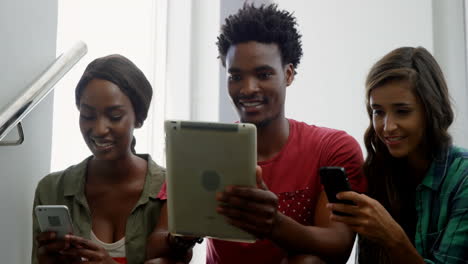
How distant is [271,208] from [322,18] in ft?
4.10

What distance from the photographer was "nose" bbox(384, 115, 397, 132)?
1238 mm

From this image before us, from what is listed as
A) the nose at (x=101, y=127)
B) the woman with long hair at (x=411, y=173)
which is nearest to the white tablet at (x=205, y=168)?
the woman with long hair at (x=411, y=173)

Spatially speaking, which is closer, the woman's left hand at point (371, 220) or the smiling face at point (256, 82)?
the woman's left hand at point (371, 220)

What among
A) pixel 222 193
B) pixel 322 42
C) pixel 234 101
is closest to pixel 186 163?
pixel 222 193

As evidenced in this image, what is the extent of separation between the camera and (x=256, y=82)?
1405mm

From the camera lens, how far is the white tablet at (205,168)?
1.10m

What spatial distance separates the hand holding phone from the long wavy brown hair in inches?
29.5

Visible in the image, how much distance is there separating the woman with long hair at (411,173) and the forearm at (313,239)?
59 mm

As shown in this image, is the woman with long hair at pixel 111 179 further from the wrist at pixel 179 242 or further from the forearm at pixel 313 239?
the forearm at pixel 313 239

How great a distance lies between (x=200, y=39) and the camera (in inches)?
91.9

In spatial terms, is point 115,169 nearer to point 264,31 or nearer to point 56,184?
point 56,184

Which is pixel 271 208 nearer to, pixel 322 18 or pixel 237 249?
pixel 237 249

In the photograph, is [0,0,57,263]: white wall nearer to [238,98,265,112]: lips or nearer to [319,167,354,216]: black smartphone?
[238,98,265,112]: lips

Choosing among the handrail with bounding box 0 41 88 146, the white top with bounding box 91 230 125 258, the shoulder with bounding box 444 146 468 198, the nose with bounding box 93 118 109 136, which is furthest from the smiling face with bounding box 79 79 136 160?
the shoulder with bounding box 444 146 468 198
